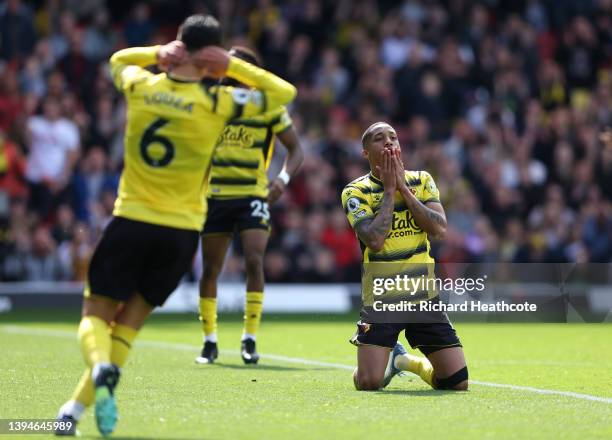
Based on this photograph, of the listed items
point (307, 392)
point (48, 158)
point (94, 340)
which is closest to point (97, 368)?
point (94, 340)

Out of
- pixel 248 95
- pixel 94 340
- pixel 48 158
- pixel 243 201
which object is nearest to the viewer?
pixel 94 340

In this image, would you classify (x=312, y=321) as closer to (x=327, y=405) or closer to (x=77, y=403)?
(x=327, y=405)

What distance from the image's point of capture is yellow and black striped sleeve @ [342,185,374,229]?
9055mm

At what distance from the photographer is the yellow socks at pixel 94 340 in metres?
6.62

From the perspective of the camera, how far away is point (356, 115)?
21.6 m

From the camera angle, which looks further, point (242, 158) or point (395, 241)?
point (242, 158)

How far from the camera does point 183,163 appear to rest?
6949 mm

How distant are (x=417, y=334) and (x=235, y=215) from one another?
9.14 ft

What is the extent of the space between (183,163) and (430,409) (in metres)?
2.18

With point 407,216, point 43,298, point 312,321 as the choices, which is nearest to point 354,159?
point 312,321

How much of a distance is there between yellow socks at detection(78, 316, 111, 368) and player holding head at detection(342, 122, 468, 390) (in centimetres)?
260

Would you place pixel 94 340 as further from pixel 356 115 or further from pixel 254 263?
pixel 356 115

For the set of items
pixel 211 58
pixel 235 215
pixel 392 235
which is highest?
pixel 211 58

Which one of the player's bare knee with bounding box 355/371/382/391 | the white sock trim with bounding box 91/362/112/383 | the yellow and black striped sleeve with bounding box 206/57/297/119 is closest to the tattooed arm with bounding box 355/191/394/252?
the player's bare knee with bounding box 355/371/382/391
